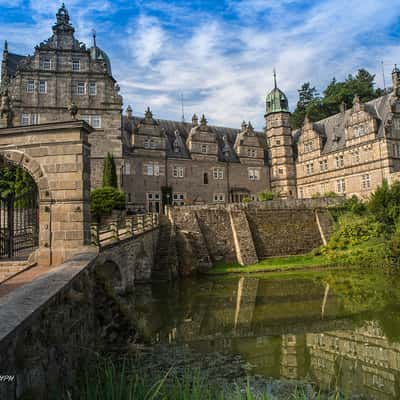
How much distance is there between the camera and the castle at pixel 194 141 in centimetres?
2672

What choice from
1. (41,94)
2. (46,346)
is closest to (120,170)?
(41,94)

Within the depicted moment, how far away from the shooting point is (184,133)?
3638 cm

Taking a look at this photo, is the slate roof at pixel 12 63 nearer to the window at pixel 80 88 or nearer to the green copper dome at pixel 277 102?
the window at pixel 80 88

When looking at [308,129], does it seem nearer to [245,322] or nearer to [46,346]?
[245,322]

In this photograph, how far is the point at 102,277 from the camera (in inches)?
321

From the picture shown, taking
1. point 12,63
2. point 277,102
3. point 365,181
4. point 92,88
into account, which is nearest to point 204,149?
point 277,102

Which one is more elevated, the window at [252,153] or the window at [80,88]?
the window at [80,88]

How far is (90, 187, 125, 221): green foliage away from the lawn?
7.67 m

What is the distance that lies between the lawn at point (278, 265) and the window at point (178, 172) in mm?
12309

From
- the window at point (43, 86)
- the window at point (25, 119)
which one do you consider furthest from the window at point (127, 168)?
the window at point (43, 86)

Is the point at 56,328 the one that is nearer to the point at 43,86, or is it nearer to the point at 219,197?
the point at 43,86

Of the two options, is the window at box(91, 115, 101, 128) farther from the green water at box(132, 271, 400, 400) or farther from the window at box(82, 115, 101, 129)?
the green water at box(132, 271, 400, 400)

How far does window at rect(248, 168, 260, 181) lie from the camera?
36944 mm

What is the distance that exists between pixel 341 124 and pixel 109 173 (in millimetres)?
22714
